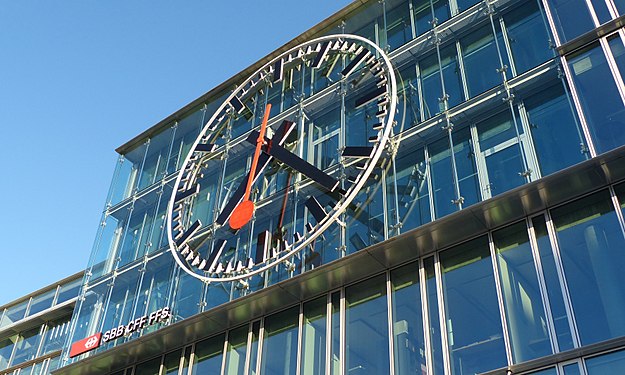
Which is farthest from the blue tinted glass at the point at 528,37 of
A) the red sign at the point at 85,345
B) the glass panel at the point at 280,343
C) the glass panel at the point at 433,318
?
the red sign at the point at 85,345

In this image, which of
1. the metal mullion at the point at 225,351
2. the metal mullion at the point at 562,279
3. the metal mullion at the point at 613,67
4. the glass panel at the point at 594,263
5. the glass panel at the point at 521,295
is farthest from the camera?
the metal mullion at the point at 225,351

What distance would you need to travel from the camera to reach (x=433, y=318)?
13461mm

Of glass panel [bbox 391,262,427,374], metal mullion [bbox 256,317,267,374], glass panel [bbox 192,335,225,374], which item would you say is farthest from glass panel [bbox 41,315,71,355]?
glass panel [bbox 391,262,427,374]

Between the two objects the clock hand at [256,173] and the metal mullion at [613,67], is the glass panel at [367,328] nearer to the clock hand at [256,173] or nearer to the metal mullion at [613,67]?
the clock hand at [256,173]

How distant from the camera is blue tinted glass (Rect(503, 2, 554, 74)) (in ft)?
49.5

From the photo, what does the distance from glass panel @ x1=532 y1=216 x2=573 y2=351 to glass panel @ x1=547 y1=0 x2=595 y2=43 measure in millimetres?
3826

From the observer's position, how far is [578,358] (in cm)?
1129

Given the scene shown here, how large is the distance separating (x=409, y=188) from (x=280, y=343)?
4.30 meters

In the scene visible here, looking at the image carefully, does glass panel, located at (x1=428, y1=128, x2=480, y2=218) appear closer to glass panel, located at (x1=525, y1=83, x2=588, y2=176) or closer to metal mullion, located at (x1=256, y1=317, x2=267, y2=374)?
glass panel, located at (x1=525, y1=83, x2=588, y2=176)

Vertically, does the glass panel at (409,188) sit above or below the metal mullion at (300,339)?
above

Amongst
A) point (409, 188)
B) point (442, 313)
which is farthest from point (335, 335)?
point (409, 188)

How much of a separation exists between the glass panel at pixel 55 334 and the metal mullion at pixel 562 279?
688 inches

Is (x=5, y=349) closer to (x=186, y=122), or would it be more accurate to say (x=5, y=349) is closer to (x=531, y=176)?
(x=186, y=122)

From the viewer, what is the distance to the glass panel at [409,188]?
14.8m
